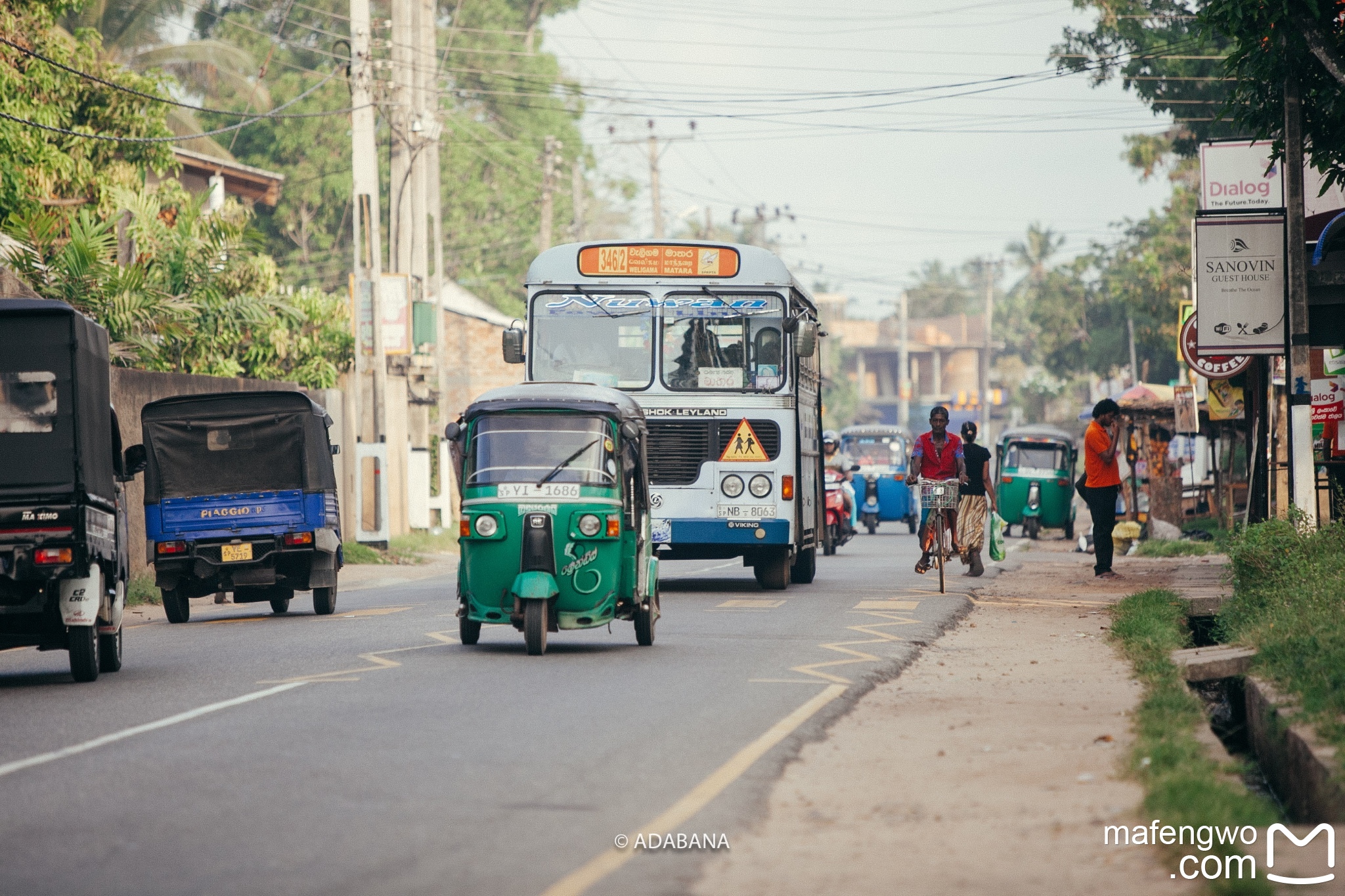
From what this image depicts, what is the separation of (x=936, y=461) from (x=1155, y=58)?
613 inches

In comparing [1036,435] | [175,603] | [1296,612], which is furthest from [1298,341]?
[1036,435]

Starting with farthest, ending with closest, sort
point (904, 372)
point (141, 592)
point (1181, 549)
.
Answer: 1. point (904, 372)
2. point (1181, 549)
3. point (141, 592)

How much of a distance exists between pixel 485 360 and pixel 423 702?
41564mm

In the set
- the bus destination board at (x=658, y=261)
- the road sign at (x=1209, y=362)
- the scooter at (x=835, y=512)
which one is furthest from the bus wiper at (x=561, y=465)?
the scooter at (x=835, y=512)

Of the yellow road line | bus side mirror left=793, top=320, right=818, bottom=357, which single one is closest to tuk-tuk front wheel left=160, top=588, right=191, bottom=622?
bus side mirror left=793, top=320, right=818, bottom=357

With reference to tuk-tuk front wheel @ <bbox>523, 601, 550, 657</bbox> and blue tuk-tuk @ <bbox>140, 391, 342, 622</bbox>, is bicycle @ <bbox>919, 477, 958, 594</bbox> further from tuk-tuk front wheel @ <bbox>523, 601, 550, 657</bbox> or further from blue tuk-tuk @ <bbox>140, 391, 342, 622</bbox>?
tuk-tuk front wheel @ <bbox>523, 601, 550, 657</bbox>

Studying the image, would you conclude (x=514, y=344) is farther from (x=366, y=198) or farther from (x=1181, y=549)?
(x=1181, y=549)

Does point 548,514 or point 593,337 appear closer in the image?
point 548,514

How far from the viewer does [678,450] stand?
19344mm

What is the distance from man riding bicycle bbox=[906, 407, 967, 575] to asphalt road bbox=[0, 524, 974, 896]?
4672mm

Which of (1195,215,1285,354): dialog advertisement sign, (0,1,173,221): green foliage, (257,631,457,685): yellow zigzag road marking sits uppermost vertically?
(0,1,173,221): green foliage

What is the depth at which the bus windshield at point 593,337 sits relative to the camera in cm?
1920

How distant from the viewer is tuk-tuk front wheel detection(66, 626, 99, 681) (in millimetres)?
12195

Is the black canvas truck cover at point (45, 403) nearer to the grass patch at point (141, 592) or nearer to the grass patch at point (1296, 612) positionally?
the grass patch at point (141, 592)
